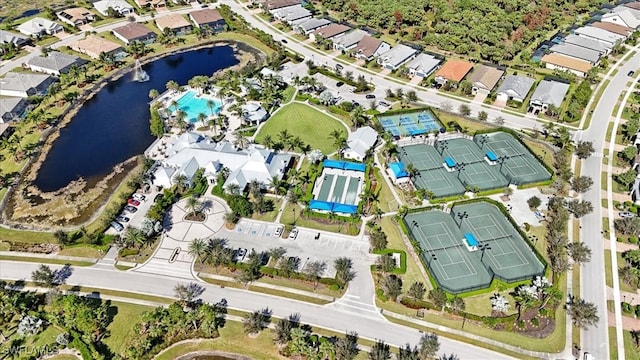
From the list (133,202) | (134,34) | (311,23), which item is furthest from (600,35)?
(134,34)

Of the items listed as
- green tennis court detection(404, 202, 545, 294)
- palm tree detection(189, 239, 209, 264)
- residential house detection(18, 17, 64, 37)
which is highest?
residential house detection(18, 17, 64, 37)

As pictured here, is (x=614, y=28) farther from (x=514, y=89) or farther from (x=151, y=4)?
(x=151, y=4)

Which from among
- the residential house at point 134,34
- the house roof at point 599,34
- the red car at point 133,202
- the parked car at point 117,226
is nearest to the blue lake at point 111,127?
the red car at point 133,202

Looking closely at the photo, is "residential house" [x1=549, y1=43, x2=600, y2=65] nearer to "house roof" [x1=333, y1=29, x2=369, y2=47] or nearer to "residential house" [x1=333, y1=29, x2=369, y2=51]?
"house roof" [x1=333, y1=29, x2=369, y2=47]

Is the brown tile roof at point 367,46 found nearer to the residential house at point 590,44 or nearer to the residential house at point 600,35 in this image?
the residential house at point 590,44

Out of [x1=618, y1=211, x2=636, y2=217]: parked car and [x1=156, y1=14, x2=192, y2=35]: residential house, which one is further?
[x1=156, y1=14, x2=192, y2=35]: residential house

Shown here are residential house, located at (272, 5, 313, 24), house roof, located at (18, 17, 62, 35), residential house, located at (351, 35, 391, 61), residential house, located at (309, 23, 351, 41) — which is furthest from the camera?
residential house, located at (272, 5, 313, 24)

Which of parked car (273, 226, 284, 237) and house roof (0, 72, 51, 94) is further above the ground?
house roof (0, 72, 51, 94)

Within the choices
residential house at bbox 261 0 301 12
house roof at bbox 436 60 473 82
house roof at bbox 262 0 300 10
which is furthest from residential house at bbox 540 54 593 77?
house roof at bbox 262 0 300 10

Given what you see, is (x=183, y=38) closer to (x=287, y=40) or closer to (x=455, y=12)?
(x=287, y=40)
